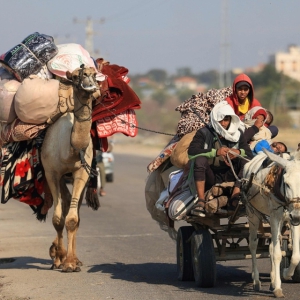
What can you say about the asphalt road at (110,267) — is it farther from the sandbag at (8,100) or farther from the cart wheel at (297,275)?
the sandbag at (8,100)

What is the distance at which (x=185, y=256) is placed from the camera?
986 centimetres

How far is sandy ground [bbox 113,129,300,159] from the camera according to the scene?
51997mm

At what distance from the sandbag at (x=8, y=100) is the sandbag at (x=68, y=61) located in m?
0.55

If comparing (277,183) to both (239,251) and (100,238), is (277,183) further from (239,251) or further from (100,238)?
(100,238)

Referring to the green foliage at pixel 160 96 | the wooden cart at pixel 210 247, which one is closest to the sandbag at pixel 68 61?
the wooden cart at pixel 210 247

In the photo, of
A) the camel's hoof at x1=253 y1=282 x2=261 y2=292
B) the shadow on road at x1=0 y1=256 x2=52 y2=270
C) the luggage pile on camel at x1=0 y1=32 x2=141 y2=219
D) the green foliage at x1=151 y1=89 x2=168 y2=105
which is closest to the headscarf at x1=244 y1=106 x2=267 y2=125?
the camel's hoof at x1=253 y1=282 x2=261 y2=292

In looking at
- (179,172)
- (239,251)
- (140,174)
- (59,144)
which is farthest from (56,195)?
(140,174)

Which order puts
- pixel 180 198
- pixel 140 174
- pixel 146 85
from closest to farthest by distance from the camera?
pixel 180 198, pixel 140 174, pixel 146 85

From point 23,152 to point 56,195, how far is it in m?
0.87

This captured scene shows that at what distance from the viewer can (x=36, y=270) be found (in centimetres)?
1128

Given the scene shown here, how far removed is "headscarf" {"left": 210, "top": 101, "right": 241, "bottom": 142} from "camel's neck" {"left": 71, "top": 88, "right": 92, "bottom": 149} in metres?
1.93

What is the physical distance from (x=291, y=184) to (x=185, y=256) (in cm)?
237

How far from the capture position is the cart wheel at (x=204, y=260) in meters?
9.19

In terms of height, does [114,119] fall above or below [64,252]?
above
